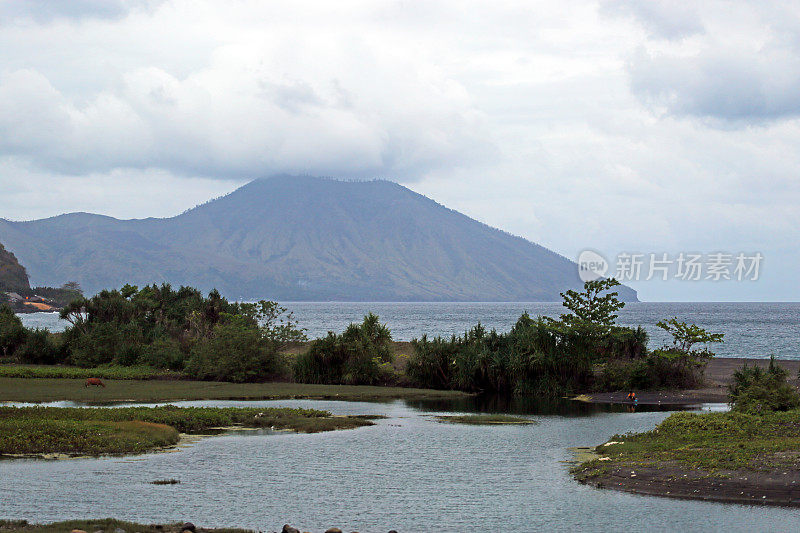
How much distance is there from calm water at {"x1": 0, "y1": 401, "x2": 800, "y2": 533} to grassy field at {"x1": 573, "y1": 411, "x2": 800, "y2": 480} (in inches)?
77.2

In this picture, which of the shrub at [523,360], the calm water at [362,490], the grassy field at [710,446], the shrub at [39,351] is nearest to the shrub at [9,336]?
the shrub at [39,351]

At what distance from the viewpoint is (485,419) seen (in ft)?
129

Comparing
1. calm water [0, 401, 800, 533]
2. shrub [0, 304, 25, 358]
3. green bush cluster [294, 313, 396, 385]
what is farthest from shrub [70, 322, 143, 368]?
calm water [0, 401, 800, 533]

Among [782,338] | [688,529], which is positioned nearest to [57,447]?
[688,529]

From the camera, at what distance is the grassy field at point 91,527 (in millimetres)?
17486

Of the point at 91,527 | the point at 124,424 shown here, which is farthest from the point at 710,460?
the point at 124,424

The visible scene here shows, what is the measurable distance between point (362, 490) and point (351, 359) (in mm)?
35095

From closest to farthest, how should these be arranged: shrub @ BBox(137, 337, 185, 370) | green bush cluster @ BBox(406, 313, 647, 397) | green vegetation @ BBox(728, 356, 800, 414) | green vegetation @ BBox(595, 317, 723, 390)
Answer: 1. green vegetation @ BBox(728, 356, 800, 414)
2. green vegetation @ BBox(595, 317, 723, 390)
3. green bush cluster @ BBox(406, 313, 647, 397)
4. shrub @ BBox(137, 337, 185, 370)

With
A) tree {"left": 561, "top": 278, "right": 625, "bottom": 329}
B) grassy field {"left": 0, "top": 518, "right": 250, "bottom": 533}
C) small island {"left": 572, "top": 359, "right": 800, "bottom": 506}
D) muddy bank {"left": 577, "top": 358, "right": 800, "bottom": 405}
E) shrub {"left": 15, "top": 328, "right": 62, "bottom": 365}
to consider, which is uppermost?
tree {"left": 561, "top": 278, "right": 625, "bottom": 329}

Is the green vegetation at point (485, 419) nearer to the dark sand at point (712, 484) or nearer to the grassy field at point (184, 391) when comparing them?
the grassy field at point (184, 391)

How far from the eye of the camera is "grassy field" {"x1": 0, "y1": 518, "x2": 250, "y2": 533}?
1749 cm

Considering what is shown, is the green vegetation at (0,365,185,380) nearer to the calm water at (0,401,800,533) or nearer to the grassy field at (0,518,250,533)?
the calm water at (0,401,800,533)

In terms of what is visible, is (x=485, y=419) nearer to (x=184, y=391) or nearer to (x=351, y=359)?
(x=351, y=359)

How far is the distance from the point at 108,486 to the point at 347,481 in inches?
264
